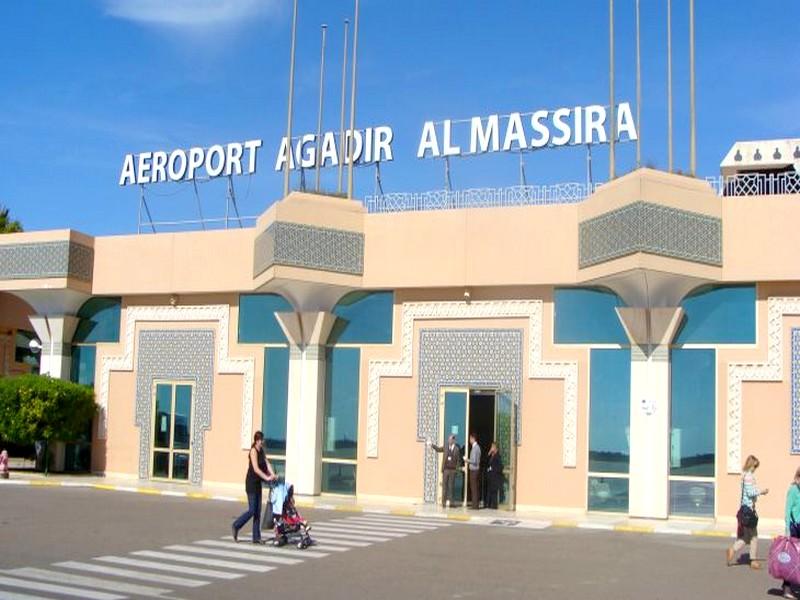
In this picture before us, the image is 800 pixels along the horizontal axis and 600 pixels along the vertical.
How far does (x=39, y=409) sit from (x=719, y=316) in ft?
65.1

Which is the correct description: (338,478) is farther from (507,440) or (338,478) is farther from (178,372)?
(178,372)

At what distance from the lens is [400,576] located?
45.9ft

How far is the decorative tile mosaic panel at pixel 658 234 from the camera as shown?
22.4 m

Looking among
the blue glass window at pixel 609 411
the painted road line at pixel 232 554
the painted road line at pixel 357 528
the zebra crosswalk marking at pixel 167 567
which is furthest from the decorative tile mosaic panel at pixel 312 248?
the zebra crosswalk marking at pixel 167 567

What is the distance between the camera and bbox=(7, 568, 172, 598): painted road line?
40.1 feet

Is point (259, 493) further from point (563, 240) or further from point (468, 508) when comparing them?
point (563, 240)

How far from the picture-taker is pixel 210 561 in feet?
48.9

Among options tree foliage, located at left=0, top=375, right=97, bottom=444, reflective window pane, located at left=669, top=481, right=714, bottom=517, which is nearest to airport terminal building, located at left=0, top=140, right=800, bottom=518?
reflective window pane, located at left=669, top=481, right=714, bottom=517

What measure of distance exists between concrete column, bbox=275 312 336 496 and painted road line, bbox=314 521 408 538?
594cm

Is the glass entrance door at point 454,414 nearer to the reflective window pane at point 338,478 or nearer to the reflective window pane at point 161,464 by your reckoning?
the reflective window pane at point 338,478

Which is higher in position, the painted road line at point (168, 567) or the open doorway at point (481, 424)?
the open doorway at point (481, 424)

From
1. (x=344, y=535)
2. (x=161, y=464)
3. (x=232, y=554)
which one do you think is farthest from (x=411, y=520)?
(x=161, y=464)

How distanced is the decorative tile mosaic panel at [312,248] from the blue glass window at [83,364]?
8534mm

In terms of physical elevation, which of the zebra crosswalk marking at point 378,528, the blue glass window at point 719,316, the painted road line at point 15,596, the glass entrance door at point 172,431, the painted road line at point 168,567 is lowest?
the zebra crosswalk marking at point 378,528
